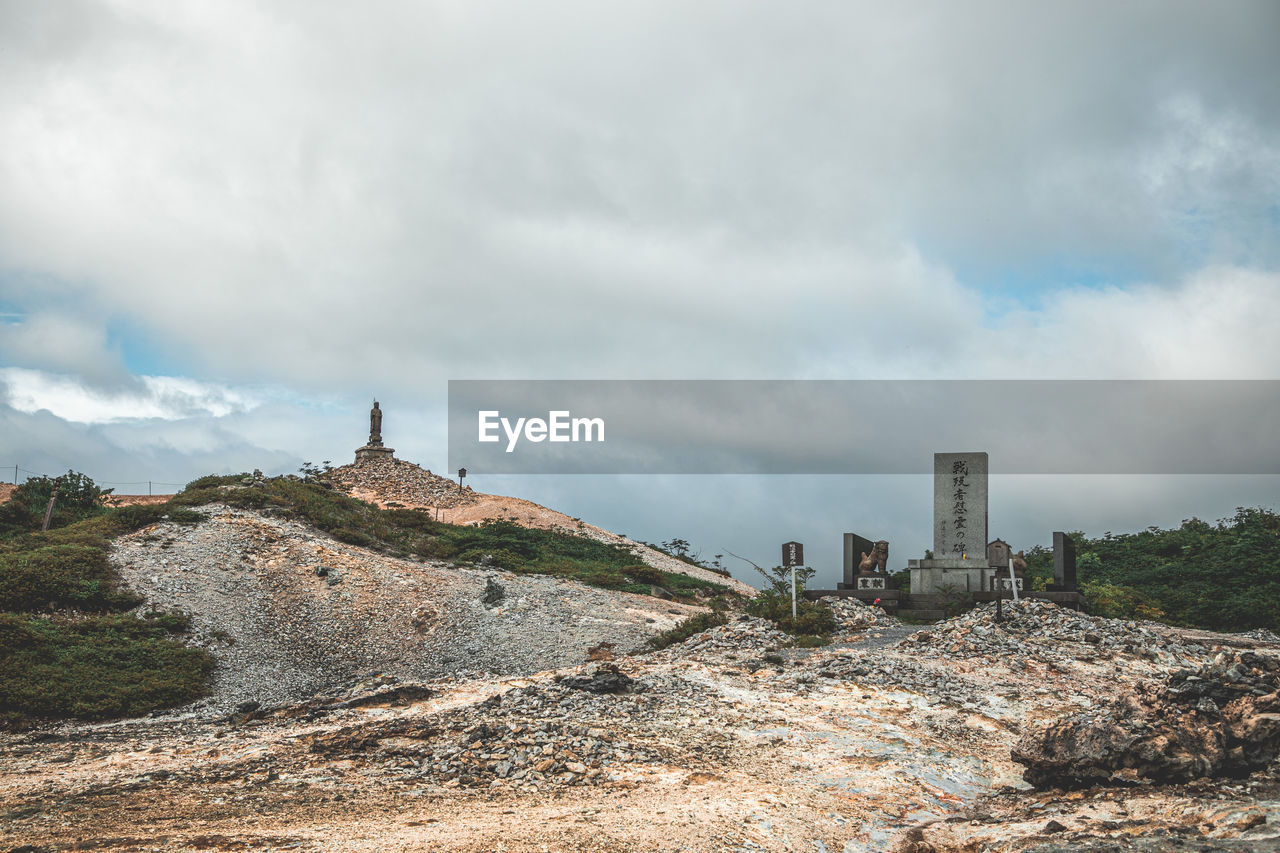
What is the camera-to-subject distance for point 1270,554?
36.2 m

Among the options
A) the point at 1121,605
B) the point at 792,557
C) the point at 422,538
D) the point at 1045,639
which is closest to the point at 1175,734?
the point at 1045,639

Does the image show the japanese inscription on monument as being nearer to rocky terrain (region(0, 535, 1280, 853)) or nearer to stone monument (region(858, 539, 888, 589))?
stone monument (region(858, 539, 888, 589))

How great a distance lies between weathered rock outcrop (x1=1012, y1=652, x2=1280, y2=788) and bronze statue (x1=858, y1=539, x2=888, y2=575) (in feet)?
55.9

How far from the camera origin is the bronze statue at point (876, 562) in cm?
2836

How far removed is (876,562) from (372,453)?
1865 inches

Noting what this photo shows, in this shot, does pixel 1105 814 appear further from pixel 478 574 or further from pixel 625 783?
pixel 478 574

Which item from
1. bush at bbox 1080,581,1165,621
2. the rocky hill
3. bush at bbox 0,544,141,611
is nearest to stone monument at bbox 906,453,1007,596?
bush at bbox 1080,581,1165,621

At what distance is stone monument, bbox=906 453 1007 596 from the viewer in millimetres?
27234

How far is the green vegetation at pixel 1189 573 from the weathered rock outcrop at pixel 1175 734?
19.4 metres

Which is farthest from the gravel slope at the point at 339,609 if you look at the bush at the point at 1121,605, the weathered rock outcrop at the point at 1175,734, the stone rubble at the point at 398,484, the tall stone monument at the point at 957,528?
the stone rubble at the point at 398,484

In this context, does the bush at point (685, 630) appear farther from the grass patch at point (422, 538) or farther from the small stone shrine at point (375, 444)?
the small stone shrine at point (375, 444)

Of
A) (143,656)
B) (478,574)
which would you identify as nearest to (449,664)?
(143,656)

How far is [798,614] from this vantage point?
2350 cm

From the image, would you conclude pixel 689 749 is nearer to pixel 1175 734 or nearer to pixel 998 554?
pixel 1175 734
